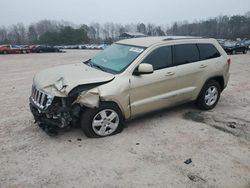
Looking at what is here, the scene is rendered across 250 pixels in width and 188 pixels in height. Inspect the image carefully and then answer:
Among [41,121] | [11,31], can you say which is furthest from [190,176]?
[11,31]

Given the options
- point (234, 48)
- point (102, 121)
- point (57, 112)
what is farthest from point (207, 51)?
point (234, 48)

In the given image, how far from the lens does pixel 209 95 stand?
20.0ft

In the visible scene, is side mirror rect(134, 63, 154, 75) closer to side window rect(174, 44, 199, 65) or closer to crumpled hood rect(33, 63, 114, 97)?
crumpled hood rect(33, 63, 114, 97)

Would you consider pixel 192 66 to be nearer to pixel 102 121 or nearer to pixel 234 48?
pixel 102 121

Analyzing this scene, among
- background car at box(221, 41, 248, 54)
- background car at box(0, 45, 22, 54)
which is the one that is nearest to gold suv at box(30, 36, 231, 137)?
background car at box(221, 41, 248, 54)

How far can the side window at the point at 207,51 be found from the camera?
5844mm

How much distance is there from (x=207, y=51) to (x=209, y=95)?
1017 millimetres

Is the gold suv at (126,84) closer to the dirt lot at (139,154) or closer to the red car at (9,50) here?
the dirt lot at (139,154)

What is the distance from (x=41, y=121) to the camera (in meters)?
4.45

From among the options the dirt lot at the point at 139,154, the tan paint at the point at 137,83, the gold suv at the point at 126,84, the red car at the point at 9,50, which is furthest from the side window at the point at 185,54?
the red car at the point at 9,50

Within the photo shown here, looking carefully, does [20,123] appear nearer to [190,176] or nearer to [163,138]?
[163,138]

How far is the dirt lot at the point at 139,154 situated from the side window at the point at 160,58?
117 centimetres

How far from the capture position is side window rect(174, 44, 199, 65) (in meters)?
5.40

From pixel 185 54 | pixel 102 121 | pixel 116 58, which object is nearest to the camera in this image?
pixel 102 121
